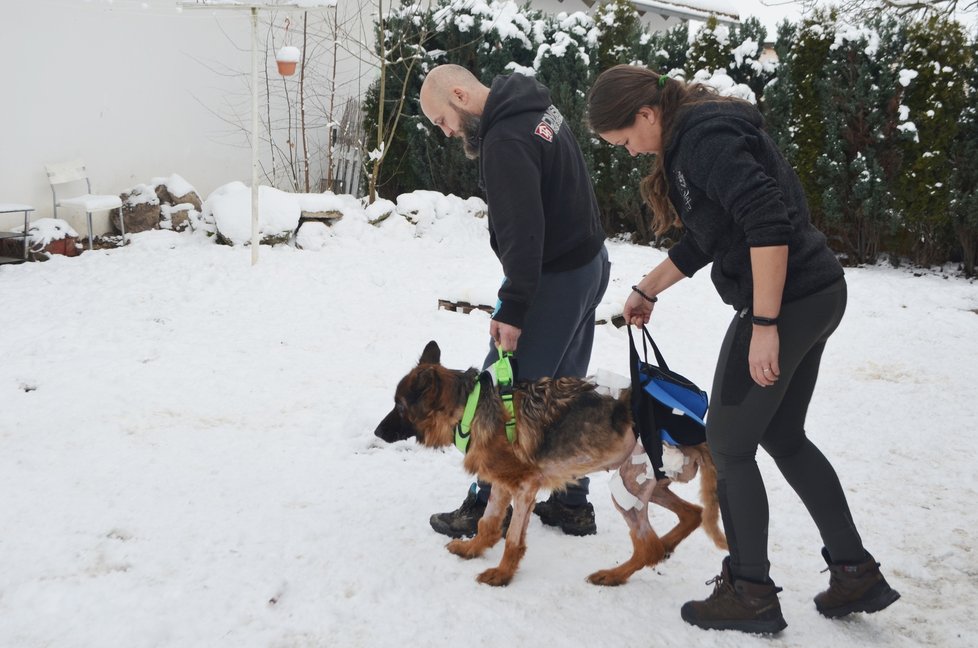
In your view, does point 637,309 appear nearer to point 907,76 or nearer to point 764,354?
point 764,354

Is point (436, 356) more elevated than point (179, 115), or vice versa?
point (179, 115)

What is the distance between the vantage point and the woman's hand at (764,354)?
2.43 m

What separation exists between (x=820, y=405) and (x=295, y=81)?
9.26 meters

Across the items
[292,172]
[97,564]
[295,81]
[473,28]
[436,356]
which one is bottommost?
[97,564]

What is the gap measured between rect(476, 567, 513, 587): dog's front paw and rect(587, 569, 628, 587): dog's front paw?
33 centimetres

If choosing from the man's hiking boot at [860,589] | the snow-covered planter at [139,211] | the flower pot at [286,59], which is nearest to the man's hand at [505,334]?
the man's hiking boot at [860,589]

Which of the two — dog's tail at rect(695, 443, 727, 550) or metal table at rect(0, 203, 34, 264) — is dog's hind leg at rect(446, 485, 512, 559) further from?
metal table at rect(0, 203, 34, 264)

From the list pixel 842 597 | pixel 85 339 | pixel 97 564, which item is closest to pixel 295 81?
pixel 85 339

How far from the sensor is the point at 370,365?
6.01m

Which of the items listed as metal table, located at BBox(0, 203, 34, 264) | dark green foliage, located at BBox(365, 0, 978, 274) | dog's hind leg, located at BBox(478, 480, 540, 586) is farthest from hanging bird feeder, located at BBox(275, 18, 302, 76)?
dog's hind leg, located at BBox(478, 480, 540, 586)

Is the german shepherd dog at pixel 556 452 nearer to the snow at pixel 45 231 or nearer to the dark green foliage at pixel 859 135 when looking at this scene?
the snow at pixel 45 231

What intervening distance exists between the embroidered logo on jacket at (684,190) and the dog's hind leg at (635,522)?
1.04 m

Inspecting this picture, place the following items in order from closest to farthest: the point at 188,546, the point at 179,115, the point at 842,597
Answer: the point at 842,597
the point at 188,546
the point at 179,115

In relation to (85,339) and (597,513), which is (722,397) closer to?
(597,513)
